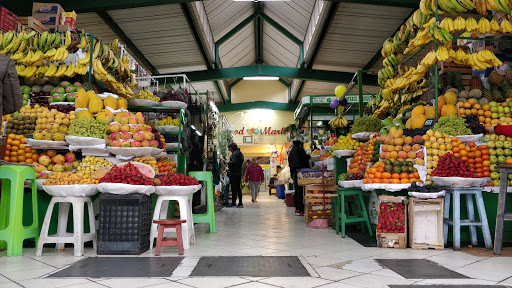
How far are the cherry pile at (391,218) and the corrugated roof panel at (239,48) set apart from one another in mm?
11638

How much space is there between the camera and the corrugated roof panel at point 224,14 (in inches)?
451

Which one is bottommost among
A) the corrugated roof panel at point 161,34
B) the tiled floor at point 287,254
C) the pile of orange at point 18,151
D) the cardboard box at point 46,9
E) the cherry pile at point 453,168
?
the tiled floor at point 287,254

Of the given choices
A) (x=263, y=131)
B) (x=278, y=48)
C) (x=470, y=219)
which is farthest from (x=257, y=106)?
(x=470, y=219)

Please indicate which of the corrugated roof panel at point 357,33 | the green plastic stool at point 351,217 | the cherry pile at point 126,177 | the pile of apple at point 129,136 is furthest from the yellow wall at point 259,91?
the cherry pile at point 126,177

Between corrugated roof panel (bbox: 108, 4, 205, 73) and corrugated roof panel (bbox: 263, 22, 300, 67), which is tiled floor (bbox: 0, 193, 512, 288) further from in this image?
corrugated roof panel (bbox: 263, 22, 300, 67)

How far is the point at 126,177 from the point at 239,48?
45.2ft

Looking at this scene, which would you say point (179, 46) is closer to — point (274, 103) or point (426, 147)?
point (426, 147)

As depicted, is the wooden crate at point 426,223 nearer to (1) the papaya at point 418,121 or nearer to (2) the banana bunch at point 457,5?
(1) the papaya at point 418,121

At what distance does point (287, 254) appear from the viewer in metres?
3.85

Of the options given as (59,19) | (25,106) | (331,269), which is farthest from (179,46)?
(331,269)

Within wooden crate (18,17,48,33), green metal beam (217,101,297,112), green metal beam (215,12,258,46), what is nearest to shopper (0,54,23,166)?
wooden crate (18,17,48,33)

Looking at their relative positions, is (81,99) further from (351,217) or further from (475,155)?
(475,155)

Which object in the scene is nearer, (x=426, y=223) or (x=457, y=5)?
(x=426, y=223)

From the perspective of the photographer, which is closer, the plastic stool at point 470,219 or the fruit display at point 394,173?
the plastic stool at point 470,219
